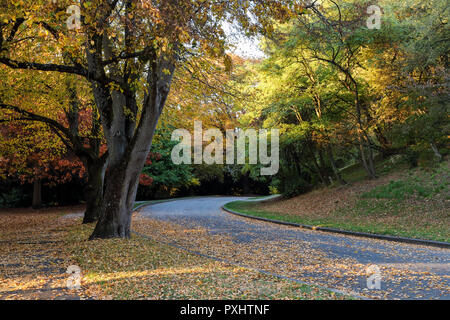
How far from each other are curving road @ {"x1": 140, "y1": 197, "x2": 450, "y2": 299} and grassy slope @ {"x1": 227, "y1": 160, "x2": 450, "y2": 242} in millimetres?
2192

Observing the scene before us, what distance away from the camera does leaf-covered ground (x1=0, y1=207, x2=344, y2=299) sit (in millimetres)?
4891

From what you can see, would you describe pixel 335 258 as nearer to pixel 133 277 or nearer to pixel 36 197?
pixel 133 277

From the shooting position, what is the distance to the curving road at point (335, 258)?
5.48m

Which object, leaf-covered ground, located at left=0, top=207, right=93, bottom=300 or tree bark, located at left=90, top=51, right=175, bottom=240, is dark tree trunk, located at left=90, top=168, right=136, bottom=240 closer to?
tree bark, located at left=90, top=51, right=175, bottom=240

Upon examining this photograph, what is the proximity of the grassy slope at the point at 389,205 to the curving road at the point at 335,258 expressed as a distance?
2192mm

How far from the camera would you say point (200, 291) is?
495cm

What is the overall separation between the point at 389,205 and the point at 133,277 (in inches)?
515

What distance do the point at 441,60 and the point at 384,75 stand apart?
2.75 m

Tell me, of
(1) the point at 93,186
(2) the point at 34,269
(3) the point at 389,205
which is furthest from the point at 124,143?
(3) the point at 389,205

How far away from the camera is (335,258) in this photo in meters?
7.68

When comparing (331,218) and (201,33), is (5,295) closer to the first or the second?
(201,33)

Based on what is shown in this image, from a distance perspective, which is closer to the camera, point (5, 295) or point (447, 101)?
point (5, 295)

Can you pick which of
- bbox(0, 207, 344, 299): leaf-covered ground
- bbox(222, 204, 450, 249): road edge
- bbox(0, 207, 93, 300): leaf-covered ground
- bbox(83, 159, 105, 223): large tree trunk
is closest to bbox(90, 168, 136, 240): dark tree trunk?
bbox(0, 207, 344, 299): leaf-covered ground
